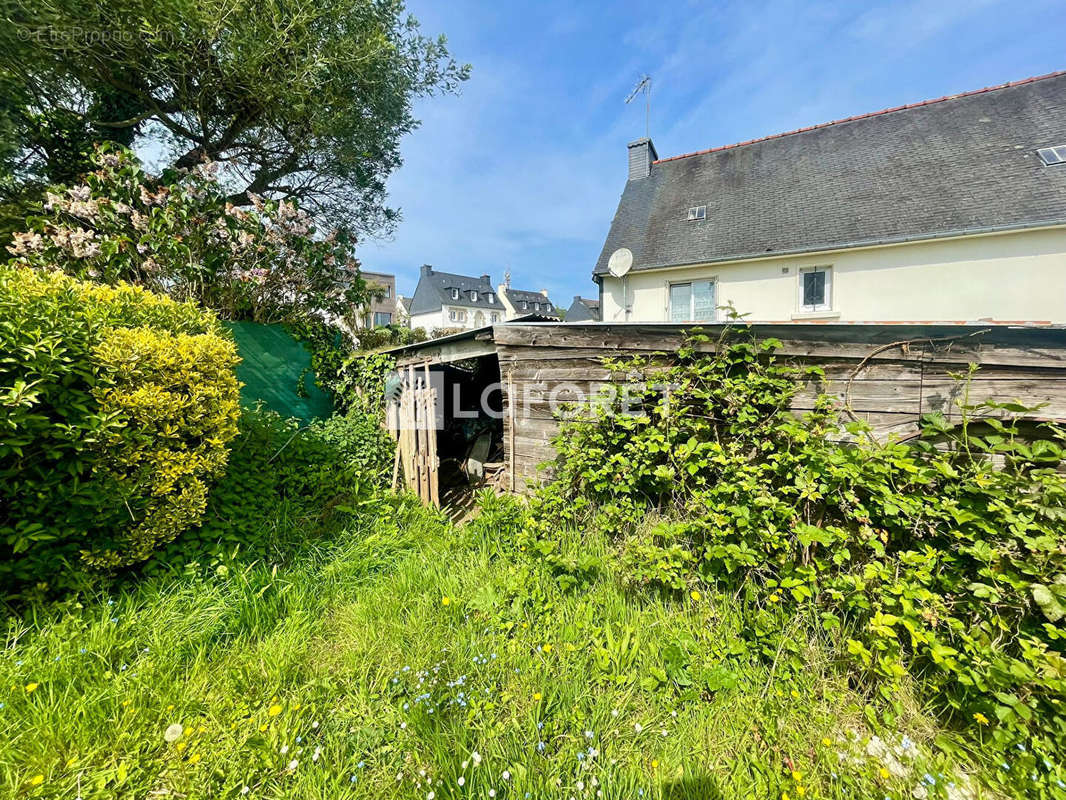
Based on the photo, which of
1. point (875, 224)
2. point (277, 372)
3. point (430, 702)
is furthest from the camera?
point (875, 224)

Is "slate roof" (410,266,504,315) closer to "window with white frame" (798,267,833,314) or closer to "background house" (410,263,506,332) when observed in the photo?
"background house" (410,263,506,332)

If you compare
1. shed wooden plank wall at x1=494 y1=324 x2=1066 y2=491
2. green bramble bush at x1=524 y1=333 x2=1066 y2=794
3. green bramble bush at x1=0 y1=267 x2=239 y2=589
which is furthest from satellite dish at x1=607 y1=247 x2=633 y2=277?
green bramble bush at x1=0 y1=267 x2=239 y2=589

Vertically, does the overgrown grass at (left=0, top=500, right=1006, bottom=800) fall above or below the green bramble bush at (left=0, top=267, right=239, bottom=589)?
below

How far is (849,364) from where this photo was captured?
2.81 meters

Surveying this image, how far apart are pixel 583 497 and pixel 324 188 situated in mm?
8997

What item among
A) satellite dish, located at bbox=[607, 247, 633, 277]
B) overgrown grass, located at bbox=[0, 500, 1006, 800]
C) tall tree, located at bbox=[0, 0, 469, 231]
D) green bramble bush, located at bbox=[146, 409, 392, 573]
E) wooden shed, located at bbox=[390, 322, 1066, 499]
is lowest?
overgrown grass, located at bbox=[0, 500, 1006, 800]

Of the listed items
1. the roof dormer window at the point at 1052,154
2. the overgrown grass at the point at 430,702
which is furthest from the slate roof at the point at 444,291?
the overgrown grass at the point at 430,702

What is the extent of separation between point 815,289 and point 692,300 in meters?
2.97

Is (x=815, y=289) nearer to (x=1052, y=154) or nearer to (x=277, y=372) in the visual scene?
(x=1052, y=154)

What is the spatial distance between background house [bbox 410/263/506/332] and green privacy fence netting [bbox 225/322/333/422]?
31311 millimetres

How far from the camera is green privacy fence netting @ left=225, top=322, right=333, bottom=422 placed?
4875 millimetres

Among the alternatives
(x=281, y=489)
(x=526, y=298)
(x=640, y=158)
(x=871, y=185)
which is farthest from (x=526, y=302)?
(x=281, y=489)

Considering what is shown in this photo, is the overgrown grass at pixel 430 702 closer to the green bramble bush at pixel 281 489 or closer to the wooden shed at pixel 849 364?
the green bramble bush at pixel 281 489

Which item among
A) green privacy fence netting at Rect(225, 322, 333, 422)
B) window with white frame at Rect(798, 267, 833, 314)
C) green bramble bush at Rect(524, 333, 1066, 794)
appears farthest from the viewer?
window with white frame at Rect(798, 267, 833, 314)
